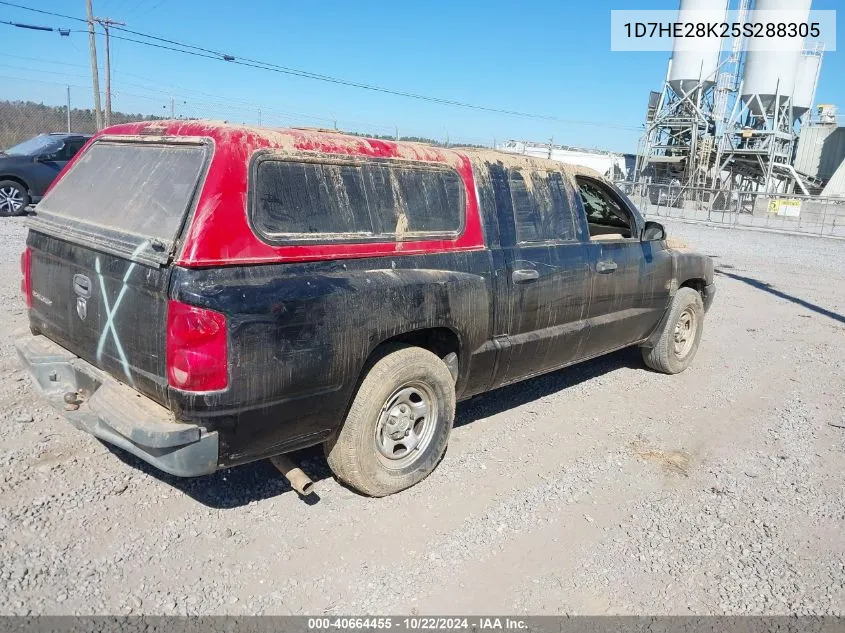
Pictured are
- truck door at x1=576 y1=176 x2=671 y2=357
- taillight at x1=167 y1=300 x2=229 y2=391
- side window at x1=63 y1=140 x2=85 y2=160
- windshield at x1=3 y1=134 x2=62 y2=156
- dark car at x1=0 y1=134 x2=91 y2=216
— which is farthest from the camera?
side window at x1=63 y1=140 x2=85 y2=160

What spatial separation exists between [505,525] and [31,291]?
3.02m

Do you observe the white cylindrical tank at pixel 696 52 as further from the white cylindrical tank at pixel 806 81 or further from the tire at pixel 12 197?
the tire at pixel 12 197

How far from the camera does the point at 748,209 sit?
29.2 m

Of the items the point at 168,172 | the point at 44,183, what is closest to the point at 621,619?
the point at 168,172

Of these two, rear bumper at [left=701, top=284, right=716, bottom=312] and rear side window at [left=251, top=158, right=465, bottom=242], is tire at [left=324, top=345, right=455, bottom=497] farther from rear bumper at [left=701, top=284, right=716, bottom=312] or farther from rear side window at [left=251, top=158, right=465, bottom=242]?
rear bumper at [left=701, top=284, right=716, bottom=312]

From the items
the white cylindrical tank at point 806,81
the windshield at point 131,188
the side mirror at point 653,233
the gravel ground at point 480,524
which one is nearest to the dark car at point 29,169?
the gravel ground at point 480,524

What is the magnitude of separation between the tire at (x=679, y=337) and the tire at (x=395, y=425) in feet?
9.87

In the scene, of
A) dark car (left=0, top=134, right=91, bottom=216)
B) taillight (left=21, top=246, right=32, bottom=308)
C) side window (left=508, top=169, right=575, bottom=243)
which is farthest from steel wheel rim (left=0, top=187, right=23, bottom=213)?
side window (left=508, top=169, right=575, bottom=243)

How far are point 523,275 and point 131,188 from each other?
233cm

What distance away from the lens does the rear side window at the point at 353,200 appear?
296 centimetres

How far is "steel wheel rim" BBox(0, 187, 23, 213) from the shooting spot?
1242 centimetres

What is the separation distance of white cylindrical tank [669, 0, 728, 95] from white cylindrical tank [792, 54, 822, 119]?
18.4ft

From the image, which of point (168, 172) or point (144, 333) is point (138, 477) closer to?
point (144, 333)

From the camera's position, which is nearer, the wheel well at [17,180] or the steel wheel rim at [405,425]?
the steel wheel rim at [405,425]
